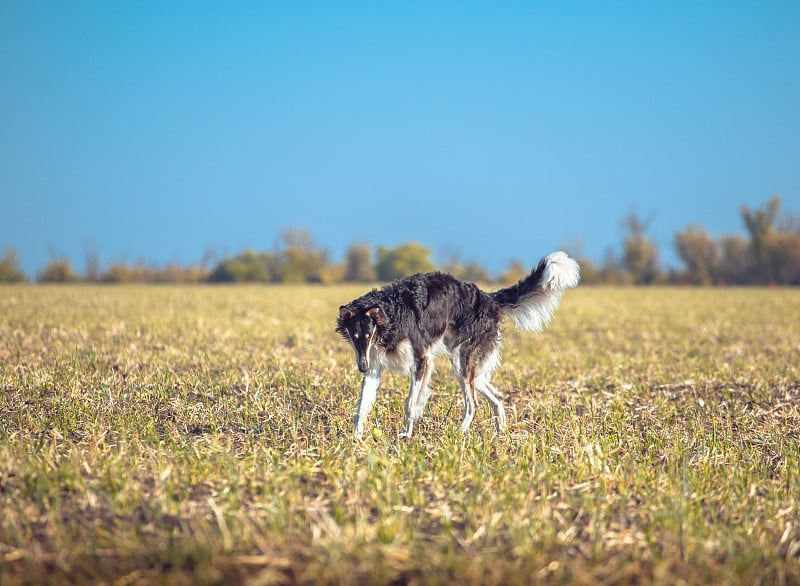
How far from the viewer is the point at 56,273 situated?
6116cm

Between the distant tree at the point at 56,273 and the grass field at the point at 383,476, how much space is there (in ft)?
179

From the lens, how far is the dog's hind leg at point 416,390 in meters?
7.40

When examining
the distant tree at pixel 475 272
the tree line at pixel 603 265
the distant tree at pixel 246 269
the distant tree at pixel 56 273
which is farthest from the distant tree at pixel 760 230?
the distant tree at pixel 56 273

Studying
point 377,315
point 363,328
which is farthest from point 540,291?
point 363,328

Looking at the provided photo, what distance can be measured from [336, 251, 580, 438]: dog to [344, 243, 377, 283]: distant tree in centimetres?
6140

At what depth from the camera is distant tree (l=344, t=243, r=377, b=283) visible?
70062 millimetres

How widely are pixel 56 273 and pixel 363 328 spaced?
62089 millimetres

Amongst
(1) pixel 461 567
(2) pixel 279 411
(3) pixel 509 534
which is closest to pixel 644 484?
(3) pixel 509 534

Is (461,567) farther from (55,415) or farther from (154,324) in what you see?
(154,324)

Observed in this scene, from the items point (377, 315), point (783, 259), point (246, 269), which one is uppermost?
point (246, 269)

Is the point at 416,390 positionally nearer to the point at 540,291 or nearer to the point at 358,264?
the point at 540,291

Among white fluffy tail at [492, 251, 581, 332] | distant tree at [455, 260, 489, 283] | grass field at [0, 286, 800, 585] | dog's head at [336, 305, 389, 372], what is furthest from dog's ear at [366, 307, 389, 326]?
distant tree at [455, 260, 489, 283]

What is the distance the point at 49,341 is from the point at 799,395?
13923 millimetres

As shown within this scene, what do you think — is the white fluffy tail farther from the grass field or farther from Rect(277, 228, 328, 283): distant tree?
Rect(277, 228, 328, 283): distant tree
